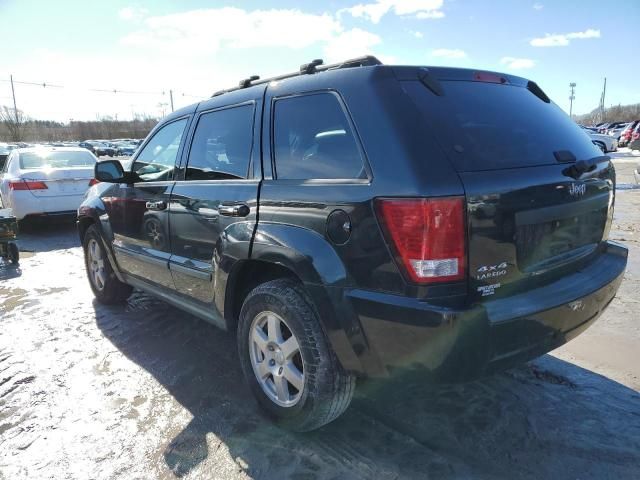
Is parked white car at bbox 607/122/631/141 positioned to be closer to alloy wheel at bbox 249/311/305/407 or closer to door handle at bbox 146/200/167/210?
door handle at bbox 146/200/167/210

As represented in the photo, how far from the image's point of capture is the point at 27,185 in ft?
27.5

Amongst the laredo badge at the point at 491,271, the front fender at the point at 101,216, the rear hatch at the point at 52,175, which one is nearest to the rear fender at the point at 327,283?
the laredo badge at the point at 491,271

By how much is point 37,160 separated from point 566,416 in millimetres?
9577

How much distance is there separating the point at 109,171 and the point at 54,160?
6.36 metres

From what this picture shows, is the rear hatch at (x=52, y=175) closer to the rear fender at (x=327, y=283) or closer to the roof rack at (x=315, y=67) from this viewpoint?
the roof rack at (x=315, y=67)

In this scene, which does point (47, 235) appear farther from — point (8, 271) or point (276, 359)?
point (276, 359)

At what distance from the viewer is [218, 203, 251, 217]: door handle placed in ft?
8.96

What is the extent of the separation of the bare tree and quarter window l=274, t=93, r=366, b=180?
69.2 meters

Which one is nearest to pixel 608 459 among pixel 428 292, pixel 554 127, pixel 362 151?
pixel 428 292

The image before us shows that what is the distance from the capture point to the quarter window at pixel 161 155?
12.0ft

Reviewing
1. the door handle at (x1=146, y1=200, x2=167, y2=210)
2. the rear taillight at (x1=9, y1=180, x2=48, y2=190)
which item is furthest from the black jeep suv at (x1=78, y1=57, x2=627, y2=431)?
the rear taillight at (x1=9, y1=180, x2=48, y2=190)

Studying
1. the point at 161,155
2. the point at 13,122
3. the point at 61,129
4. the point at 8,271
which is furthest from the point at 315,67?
the point at 61,129

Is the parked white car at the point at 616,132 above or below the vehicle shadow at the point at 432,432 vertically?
above

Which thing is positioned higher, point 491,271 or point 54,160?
point 54,160
